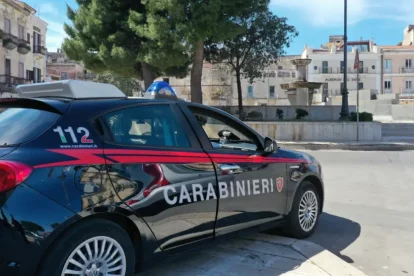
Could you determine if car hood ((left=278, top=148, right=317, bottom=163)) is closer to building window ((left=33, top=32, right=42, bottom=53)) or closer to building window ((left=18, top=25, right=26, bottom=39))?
building window ((left=18, top=25, right=26, bottom=39))

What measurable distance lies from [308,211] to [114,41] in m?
15.5

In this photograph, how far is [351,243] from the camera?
4.81 metres

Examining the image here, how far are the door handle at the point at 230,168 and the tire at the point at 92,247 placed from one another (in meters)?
1.08

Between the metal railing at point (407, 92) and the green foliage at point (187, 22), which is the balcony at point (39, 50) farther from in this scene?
the metal railing at point (407, 92)

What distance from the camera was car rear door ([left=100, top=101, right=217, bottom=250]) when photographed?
3.06 metres

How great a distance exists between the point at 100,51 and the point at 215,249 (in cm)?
1587

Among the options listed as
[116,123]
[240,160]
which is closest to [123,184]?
[116,123]

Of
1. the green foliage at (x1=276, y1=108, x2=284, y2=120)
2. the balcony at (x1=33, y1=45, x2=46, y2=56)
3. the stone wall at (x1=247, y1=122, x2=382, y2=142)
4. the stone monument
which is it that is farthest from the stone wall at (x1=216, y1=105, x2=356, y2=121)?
the balcony at (x1=33, y1=45, x2=46, y2=56)

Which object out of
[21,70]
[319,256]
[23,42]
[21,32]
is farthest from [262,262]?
[21,32]

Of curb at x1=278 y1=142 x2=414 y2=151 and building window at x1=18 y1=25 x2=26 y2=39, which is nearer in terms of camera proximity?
curb at x1=278 y1=142 x2=414 y2=151

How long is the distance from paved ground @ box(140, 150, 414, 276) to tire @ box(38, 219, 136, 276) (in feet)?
2.14

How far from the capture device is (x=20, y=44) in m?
41.3

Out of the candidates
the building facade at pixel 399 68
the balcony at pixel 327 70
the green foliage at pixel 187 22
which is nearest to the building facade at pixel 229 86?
the balcony at pixel 327 70

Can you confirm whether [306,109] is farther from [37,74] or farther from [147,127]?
[37,74]
